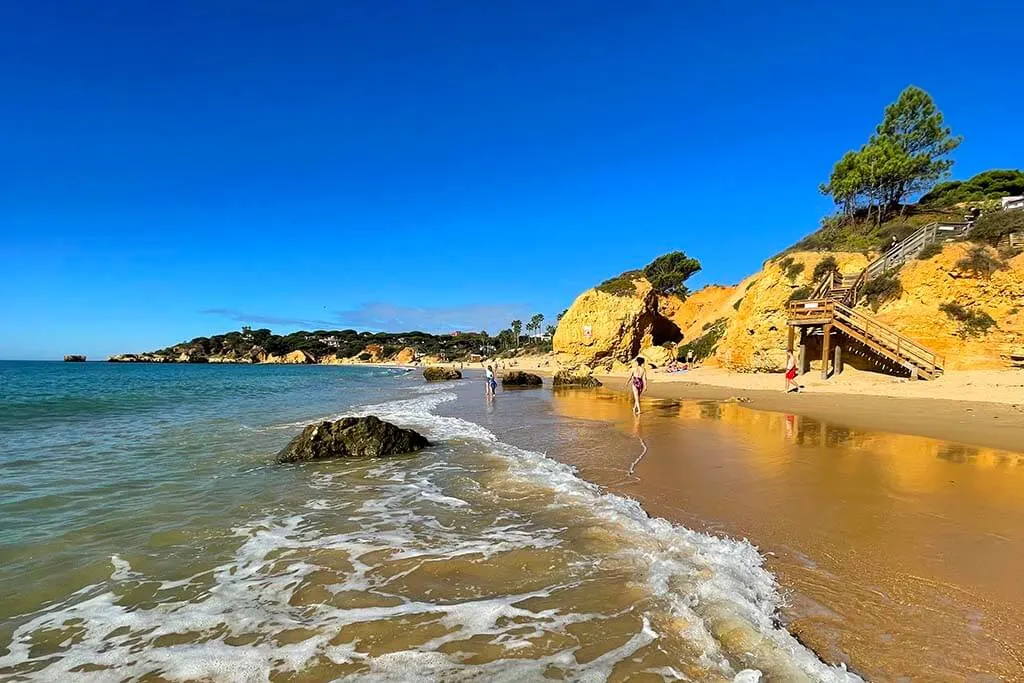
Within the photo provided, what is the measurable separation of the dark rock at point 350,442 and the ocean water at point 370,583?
104 centimetres

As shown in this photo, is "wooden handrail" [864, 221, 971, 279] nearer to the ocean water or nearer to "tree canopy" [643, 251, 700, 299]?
the ocean water

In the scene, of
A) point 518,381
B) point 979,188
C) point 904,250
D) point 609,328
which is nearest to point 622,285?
point 609,328

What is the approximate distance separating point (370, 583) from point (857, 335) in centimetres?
2333

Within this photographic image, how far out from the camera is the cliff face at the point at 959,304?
20.3 meters

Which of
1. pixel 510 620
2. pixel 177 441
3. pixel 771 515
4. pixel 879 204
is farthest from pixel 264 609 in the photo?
pixel 879 204

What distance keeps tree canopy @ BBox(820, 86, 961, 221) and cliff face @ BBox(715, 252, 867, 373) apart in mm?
15348

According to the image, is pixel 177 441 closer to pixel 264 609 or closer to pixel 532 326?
pixel 264 609

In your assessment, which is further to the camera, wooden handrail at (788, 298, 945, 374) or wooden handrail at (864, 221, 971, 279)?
wooden handrail at (864, 221, 971, 279)

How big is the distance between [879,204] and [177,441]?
4747cm

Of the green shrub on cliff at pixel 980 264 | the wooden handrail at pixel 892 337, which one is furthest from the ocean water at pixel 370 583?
the green shrub on cliff at pixel 980 264

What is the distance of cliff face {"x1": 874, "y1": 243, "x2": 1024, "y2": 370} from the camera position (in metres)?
20.3

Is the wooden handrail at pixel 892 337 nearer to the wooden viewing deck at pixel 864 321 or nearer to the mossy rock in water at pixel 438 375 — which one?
the wooden viewing deck at pixel 864 321

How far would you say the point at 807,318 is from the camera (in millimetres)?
22359

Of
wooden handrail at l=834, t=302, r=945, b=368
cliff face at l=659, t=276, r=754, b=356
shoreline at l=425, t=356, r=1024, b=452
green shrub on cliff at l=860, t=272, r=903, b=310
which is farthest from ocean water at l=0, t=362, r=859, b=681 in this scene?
cliff face at l=659, t=276, r=754, b=356
